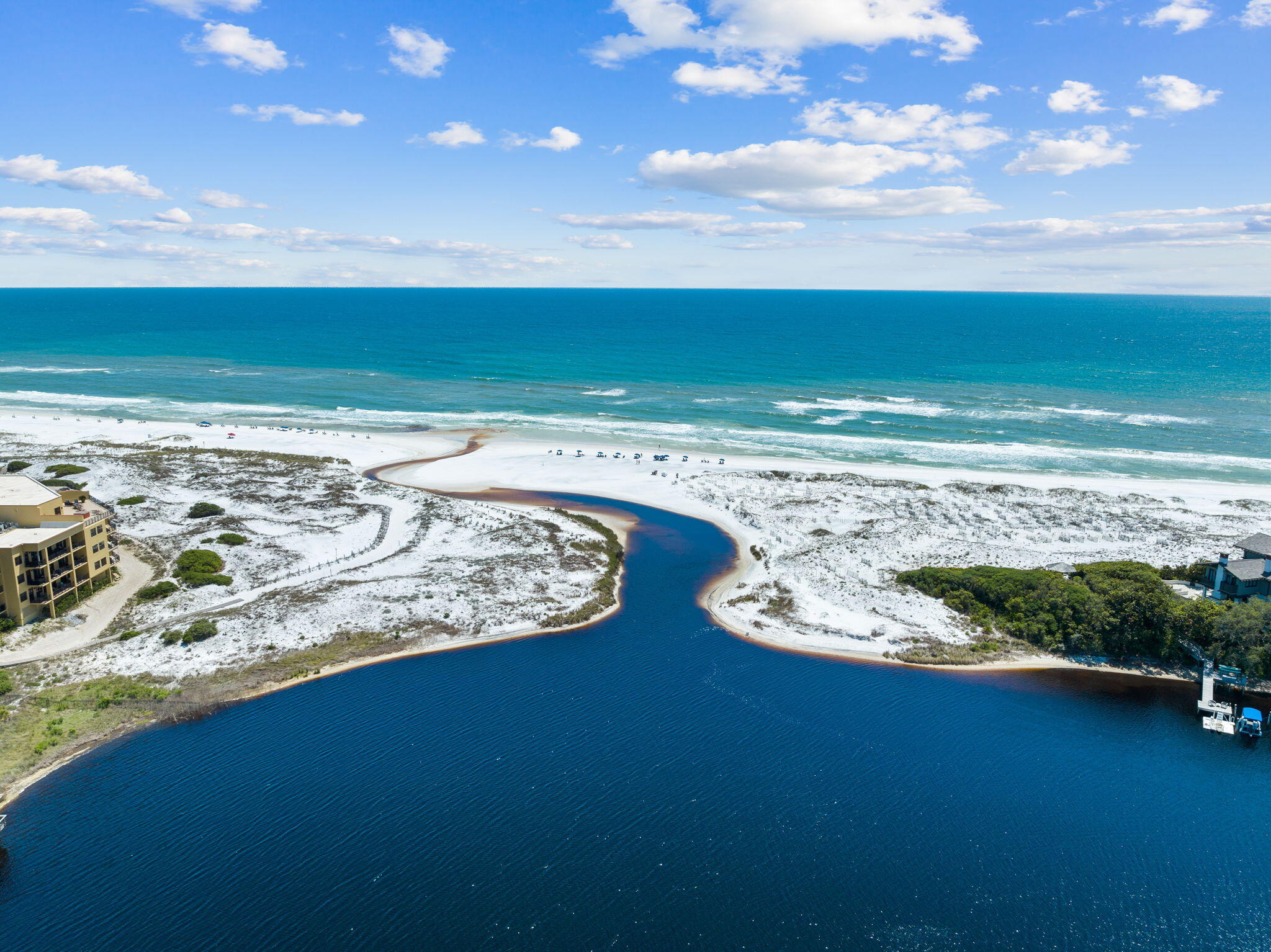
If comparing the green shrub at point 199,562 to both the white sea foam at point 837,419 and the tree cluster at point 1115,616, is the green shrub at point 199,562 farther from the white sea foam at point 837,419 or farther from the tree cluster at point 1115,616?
the white sea foam at point 837,419

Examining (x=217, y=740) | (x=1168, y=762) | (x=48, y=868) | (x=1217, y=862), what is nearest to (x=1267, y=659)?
(x=1168, y=762)

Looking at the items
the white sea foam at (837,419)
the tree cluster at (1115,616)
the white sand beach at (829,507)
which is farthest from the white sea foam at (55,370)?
the tree cluster at (1115,616)

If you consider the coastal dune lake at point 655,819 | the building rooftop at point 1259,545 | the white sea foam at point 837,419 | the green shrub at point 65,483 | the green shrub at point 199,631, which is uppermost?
the white sea foam at point 837,419

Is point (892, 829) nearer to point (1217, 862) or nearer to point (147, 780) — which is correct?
point (1217, 862)

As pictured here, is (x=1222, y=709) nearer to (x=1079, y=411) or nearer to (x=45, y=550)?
(x=45, y=550)

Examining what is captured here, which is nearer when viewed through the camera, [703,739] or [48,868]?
[48,868]

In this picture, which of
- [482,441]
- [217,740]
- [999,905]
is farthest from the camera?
[482,441]

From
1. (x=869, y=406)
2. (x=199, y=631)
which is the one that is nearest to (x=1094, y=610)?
(x=199, y=631)
